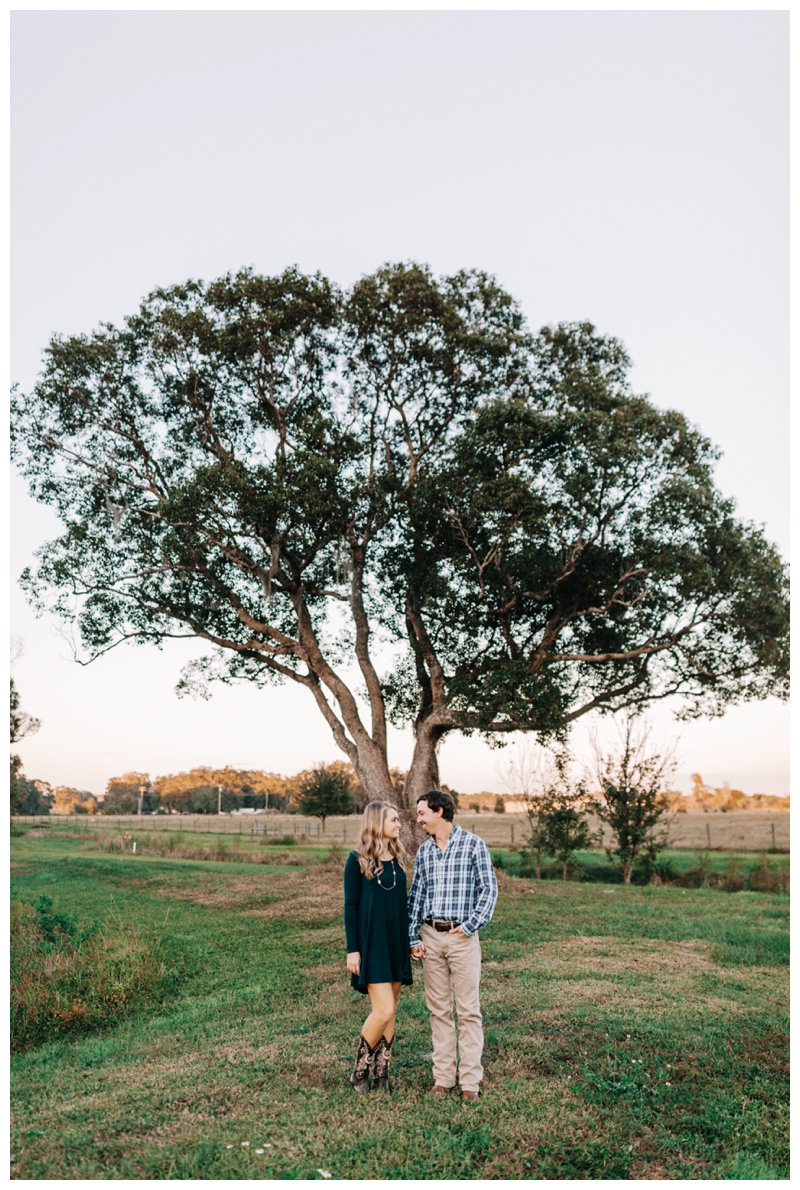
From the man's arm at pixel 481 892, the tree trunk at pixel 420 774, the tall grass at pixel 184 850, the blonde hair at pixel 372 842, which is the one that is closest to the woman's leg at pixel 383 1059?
the man's arm at pixel 481 892

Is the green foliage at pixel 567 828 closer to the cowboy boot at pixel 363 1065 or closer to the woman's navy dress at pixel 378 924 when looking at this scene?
the cowboy boot at pixel 363 1065

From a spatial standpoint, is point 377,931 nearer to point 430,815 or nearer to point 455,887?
point 455,887

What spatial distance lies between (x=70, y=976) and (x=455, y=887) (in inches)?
240

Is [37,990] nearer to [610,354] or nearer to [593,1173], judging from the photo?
Answer: [593,1173]

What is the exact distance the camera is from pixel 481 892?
19.0 feet

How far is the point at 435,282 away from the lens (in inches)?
719

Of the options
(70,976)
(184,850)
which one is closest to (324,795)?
(184,850)

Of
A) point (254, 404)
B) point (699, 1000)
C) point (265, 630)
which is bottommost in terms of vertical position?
point (699, 1000)

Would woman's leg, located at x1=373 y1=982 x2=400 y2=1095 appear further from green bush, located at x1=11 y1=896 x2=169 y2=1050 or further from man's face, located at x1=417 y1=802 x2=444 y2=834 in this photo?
green bush, located at x1=11 y1=896 x2=169 y2=1050

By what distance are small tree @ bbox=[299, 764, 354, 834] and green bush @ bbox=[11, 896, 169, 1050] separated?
22603mm

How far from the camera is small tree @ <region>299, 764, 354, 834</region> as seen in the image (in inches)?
1347

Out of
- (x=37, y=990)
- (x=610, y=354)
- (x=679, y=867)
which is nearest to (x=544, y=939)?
(x=37, y=990)

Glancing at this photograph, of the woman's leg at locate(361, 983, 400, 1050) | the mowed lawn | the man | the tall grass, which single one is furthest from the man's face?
the tall grass

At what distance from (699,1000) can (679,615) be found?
10.2 m
